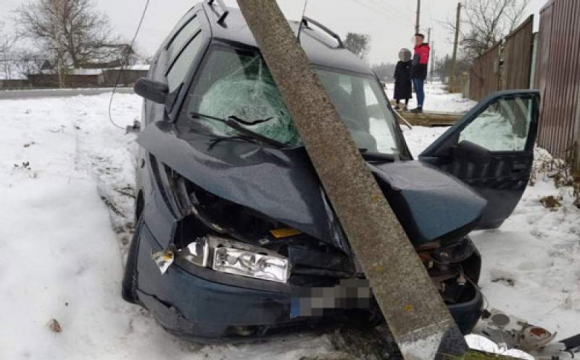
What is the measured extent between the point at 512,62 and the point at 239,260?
12.0 metres

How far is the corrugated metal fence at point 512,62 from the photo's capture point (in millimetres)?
10648

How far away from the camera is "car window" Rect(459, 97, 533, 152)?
360 cm

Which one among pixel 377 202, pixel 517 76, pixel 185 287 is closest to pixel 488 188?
pixel 377 202

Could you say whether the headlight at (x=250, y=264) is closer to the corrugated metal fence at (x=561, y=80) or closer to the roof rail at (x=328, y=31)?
the roof rail at (x=328, y=31)

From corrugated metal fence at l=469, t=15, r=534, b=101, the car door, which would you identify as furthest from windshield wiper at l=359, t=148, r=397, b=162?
corrugated metal fence at l=469, t=15, r=534, b=101

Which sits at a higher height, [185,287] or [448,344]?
[185,287]

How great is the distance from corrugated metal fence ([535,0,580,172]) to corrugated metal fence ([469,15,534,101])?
2.12 m

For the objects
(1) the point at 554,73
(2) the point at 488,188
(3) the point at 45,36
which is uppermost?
(3) the point at 45,36

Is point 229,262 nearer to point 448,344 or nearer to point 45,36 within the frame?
point 448,344

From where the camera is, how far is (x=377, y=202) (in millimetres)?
2434

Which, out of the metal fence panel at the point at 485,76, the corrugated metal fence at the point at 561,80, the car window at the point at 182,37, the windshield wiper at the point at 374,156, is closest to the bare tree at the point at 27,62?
the metal fence panel at the point at 485,76

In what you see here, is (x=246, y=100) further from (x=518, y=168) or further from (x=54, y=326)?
(x=518, y=168)

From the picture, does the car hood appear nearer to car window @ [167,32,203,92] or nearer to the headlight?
the headlight

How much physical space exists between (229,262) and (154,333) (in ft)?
2.80
